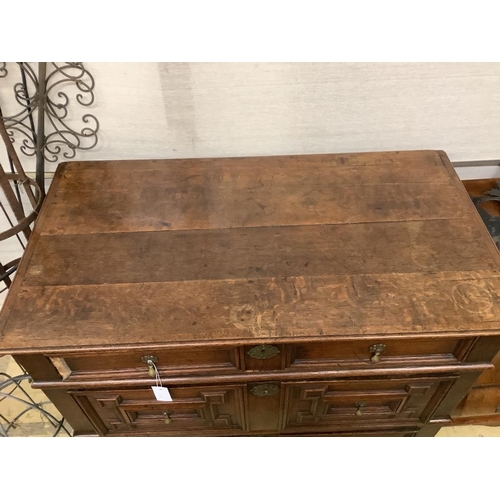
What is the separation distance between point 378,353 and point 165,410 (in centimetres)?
56

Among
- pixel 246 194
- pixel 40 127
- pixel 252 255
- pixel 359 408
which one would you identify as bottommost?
pixel 359 408

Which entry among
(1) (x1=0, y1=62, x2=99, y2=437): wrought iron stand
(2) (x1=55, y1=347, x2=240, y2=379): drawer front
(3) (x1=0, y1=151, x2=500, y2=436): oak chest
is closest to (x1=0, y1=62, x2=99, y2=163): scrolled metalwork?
(1) (x1=0, y1=62, x2=99, y2=437): wrought iron stand

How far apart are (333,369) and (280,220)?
0.37 metres

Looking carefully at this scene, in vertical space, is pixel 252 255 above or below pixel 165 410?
above

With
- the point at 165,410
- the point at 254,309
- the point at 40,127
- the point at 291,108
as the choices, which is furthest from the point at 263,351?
the point at 40,127

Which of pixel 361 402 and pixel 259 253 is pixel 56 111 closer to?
pixel 259 253

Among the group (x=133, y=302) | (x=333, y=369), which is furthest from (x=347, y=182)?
(x=133, y=302)

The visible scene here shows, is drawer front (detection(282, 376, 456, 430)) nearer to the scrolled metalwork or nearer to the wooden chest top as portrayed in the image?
the wooden chest top

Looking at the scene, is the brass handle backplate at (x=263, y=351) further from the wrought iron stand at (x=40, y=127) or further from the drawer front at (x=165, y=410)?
the wrought iron stand at (x=40, y=127)

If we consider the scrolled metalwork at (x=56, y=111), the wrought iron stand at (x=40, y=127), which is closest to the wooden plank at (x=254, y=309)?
the wrought iron stand at (x=40, y=127)

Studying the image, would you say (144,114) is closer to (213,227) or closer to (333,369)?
(213,227)

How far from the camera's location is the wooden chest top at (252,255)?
0.85m

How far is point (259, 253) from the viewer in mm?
958

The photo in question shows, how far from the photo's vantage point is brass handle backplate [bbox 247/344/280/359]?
0.88 meters
